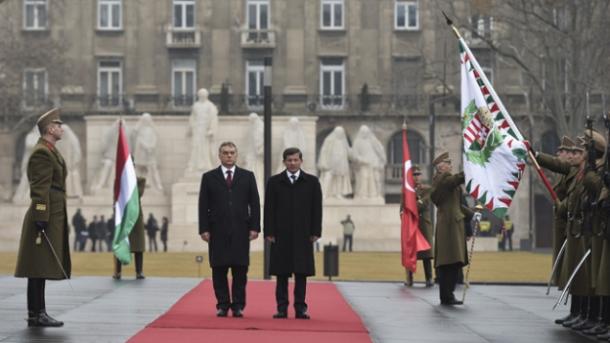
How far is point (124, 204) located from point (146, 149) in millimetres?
29709

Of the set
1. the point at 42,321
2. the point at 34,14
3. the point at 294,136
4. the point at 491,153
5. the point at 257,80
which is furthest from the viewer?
the point at 34,14

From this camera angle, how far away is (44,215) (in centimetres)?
1507

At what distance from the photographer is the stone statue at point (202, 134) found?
179ft

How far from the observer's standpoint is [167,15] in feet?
238

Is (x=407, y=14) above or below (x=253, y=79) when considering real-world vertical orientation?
above

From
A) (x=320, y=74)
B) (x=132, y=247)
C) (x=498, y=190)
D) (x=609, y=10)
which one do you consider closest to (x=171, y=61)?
(x=320, y=74)

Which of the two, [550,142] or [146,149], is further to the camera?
[550,142]

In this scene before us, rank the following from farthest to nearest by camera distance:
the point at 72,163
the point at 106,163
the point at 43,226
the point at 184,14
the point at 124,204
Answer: the point at 184,14
the point at 72,163
the point at 106,163
the point at 124,204
the point at 43,226

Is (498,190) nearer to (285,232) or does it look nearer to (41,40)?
(285,232)

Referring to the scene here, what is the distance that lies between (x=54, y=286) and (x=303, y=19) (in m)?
52.1

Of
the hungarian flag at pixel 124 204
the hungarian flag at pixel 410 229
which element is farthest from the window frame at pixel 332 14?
the hungarian flag at pixel 410 229

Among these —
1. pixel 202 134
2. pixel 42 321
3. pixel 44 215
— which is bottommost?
pixel 42 321

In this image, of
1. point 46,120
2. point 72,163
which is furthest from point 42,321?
point 72,163

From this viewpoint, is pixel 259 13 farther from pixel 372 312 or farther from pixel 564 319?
pixel 564 319
